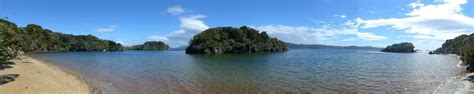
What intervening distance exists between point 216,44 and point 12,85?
13547 centimetres

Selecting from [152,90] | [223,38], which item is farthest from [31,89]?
[223,38]

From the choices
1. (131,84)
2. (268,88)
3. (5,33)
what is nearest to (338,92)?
(268,88)

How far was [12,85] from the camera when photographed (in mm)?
29078

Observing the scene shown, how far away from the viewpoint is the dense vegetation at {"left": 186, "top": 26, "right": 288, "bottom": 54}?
531ft

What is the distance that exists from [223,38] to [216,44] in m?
16.9

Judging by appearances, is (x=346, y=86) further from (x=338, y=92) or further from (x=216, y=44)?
(x=216, y=44)

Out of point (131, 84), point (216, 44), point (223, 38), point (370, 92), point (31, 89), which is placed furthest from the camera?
point (223, 38)

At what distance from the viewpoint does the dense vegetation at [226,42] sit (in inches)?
6378

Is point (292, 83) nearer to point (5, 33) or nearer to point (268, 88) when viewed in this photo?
point (268, 88)

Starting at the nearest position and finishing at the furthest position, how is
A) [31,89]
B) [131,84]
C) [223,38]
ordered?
1. [31,89]
2. [131,84]
3. [223,38]

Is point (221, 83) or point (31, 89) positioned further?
point (221, 83)

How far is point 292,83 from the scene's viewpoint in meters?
36.5

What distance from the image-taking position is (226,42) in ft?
574

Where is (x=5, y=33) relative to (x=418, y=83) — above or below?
above
